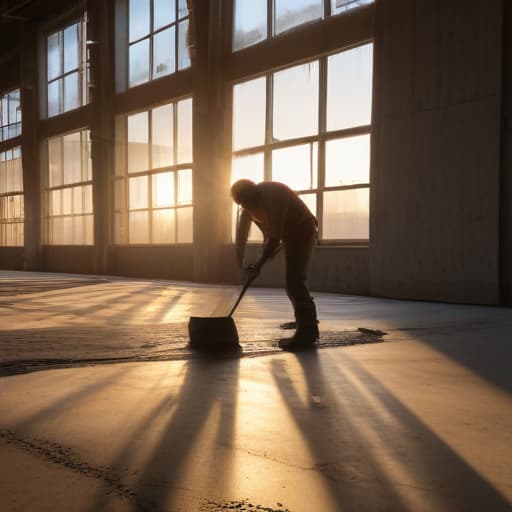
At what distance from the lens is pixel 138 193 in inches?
629

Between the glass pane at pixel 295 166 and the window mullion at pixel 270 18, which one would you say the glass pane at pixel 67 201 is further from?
the window mullion at pixel 270 18

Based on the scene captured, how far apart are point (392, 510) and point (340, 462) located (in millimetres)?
346

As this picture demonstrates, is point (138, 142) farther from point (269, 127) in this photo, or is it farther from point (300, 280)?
point (300, 280)

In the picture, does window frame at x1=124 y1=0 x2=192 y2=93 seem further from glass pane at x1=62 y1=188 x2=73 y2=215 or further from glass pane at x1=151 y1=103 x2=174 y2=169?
glass pane at x1=62 y1=188 x2=73 y2=215

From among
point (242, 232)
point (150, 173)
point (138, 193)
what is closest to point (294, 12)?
point (150, 173)

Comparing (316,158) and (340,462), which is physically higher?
(316,158)

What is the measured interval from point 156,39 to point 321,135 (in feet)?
20.6

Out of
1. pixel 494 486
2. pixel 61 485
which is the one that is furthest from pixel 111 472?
pixel 494 486

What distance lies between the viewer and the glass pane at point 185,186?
1440 cm

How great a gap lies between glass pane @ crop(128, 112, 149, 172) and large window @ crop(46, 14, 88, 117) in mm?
2540

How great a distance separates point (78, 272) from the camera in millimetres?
17922

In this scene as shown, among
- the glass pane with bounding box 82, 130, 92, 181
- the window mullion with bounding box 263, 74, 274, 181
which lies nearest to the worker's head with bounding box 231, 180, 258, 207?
the window mullion with bounding box 263, 74, 274, 181

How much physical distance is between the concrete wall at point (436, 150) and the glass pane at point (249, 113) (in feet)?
10.7

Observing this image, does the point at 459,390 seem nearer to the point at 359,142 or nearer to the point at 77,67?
the point at 359,142
